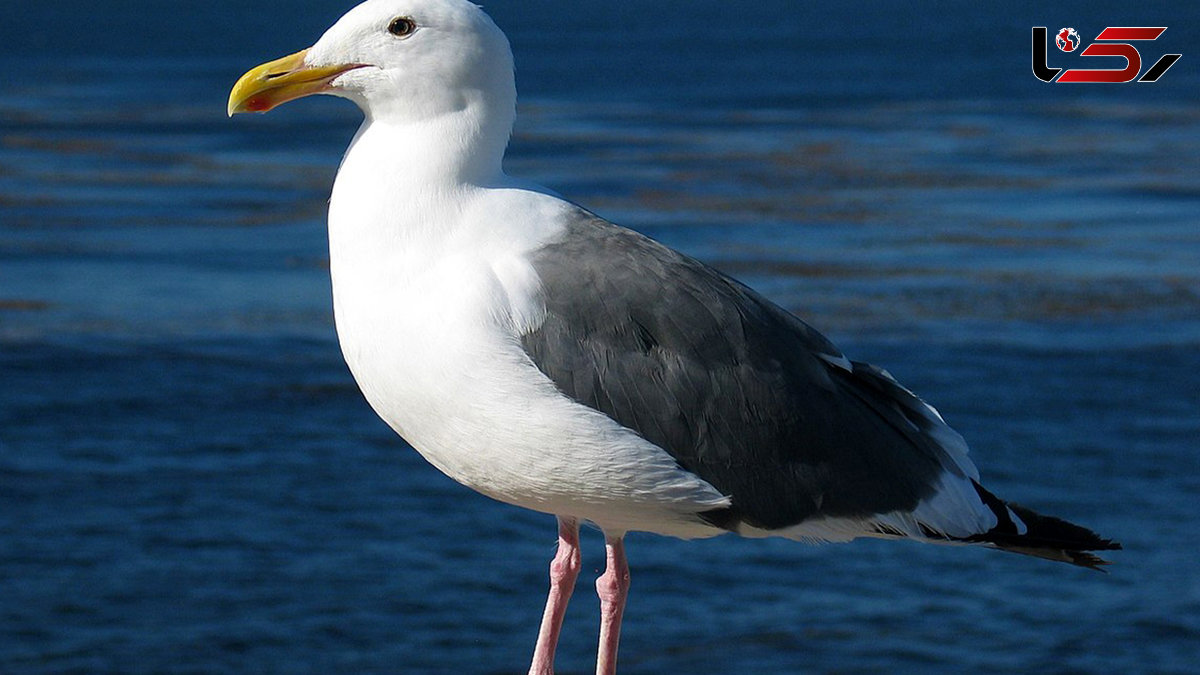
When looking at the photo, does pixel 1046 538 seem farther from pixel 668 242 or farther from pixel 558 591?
pixel 668 242

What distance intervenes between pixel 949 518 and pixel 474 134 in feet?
5.38

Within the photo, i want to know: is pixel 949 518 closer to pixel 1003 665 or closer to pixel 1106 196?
pixel 1003 665

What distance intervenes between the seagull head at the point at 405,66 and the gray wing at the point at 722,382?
429 millimetres

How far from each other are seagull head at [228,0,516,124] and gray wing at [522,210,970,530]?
1.41ft

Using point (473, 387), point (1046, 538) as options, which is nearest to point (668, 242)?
point (1046, 538)

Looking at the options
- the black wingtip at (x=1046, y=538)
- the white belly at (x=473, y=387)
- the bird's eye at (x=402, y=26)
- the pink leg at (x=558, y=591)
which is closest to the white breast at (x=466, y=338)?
the white belly at (x=473, y=387)

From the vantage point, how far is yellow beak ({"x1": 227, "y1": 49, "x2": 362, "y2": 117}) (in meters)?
4.52

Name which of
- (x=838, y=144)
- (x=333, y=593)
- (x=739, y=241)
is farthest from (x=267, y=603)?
(x=838, y=144)

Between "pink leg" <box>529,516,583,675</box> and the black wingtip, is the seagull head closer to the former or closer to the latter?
"pink leg" <box>529,516,583,675</box>

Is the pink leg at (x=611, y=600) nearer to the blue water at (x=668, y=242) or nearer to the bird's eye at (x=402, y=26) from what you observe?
the bird's eye at (x=402, y=26)

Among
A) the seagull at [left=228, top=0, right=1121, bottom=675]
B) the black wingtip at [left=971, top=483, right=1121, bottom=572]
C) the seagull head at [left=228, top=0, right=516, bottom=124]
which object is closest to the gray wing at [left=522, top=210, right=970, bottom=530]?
the seagull at [left=228, top=0, right=1121, bottom=675]

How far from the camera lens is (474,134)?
14.9 ft

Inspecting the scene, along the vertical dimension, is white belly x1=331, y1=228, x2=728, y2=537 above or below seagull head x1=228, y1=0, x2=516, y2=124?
below

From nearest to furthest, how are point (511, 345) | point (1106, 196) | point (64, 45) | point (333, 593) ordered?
point (511, 345) → point (333, 593) → point (1106, 196) → point (64, 45)
